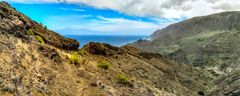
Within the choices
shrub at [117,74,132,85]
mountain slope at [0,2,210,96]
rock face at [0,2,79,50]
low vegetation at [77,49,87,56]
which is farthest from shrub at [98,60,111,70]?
rock face at [0,2,79,50]

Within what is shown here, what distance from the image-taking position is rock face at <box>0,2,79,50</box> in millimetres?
41906

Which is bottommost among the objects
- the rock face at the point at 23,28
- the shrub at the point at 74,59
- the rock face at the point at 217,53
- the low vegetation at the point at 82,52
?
the rock face at the point at 217,53

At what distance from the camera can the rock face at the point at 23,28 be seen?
137ft

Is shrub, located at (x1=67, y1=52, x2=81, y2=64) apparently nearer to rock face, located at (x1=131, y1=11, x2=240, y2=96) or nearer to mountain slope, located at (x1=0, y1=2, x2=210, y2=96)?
mountain slope, located at (x1=0, y1=2, x2=210, y2=96)

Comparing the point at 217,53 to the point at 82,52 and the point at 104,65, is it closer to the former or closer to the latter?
the point at 104,65

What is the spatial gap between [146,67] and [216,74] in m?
27.1

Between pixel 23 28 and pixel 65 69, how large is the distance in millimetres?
6147

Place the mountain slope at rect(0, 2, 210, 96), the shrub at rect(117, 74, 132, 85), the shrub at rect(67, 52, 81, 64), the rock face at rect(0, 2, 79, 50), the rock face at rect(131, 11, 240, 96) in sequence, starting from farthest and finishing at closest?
the rock face at rect(131, 11, 240, 96), the shrub at rect(117, 74, 132, 85), the shrub at rect(67, 52, 81, 64), the rock face at rect(0, 2, 79, 50), the mountain slope at rect(0, 2, 210, 96)

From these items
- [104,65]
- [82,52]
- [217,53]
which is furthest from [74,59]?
[217,53]

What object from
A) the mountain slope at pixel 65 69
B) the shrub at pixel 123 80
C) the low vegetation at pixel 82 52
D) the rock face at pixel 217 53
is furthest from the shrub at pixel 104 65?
the rock face at pixel 217 53

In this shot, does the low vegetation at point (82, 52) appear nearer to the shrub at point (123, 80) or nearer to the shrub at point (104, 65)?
the shrub at point (104, 65)

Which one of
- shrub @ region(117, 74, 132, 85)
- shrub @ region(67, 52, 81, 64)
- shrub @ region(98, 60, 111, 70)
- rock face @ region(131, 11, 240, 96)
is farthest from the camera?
rock face @ region(131, 11, 240, 96)

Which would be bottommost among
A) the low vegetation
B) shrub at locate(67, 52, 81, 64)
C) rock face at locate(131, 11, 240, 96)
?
rock face at locate(131, 11, 240, 96)

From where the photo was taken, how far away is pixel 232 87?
2290 inches
